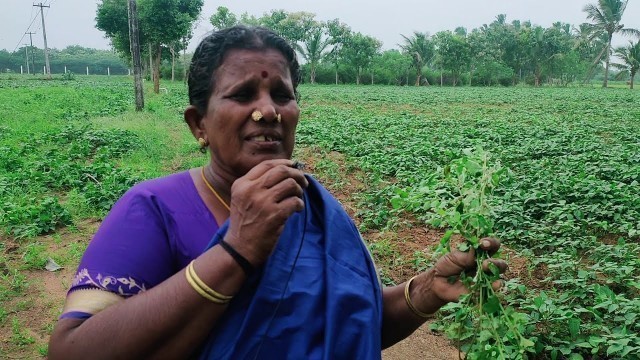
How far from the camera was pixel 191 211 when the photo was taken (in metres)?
1.36

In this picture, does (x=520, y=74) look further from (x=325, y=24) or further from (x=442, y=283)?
(x=442, y=283)

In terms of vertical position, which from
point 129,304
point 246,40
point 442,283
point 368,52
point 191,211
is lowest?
point 442,283

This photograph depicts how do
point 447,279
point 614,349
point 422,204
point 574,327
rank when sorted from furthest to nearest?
point 422,204 → point 574,327 → point 614,349 → point 447,279

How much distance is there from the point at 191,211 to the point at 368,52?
48.2 meters

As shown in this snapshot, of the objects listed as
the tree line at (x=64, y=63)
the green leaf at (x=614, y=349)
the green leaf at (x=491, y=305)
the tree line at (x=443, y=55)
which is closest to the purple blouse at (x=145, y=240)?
the green leaf at (x=491, y=305)

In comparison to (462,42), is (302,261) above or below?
below

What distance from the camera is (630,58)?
133 ft

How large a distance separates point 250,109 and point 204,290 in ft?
1.62

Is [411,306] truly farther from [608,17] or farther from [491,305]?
[608,17]

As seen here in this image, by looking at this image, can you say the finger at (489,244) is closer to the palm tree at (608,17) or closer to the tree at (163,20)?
the tree at (163,20)

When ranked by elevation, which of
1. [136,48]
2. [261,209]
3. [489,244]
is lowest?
[489,244]

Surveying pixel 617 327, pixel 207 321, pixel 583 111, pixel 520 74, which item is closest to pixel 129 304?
pixel 207 321

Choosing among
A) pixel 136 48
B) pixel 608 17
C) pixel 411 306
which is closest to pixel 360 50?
pixel 608 17

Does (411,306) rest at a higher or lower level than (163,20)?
lower
